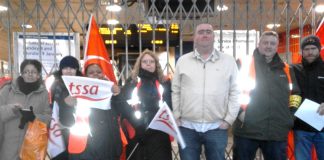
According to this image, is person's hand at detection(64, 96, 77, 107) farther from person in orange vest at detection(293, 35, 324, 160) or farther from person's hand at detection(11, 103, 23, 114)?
person in orange vest at detection(293, 35, 324, 160)

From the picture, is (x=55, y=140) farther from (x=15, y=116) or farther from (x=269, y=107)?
(x=269, y=107)

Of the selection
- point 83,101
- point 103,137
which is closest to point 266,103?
point 103,137

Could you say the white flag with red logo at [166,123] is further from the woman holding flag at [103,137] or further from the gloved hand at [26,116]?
the gloved hand at [26,116]

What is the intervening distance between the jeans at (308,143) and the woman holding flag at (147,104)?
1.21 metres

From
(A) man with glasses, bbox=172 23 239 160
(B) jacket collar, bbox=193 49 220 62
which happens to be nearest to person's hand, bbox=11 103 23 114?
(A) man with glasses, bbox=172 23 239 160

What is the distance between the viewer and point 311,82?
3299 millimetres

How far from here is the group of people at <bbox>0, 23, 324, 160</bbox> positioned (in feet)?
9.90

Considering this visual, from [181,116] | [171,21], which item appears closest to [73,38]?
[171,21]

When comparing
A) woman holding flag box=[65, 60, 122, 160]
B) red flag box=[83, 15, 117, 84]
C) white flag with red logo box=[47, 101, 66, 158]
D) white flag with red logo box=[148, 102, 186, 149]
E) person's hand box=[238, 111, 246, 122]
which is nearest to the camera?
white flag with red logo box=[148, 102, 186, 149]

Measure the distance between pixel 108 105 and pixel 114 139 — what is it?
11.6 inches

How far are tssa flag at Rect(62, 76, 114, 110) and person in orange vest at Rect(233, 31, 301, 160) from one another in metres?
1.16

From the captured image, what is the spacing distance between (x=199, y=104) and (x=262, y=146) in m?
0.73

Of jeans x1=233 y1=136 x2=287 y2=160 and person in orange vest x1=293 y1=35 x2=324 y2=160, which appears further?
person in orange vest x1=293 y1=35 x2=324 y2=160

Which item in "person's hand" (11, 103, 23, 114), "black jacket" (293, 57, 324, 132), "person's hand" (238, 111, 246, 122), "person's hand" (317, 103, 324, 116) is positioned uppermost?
"black jacket" (293, 57, 324, 132)
